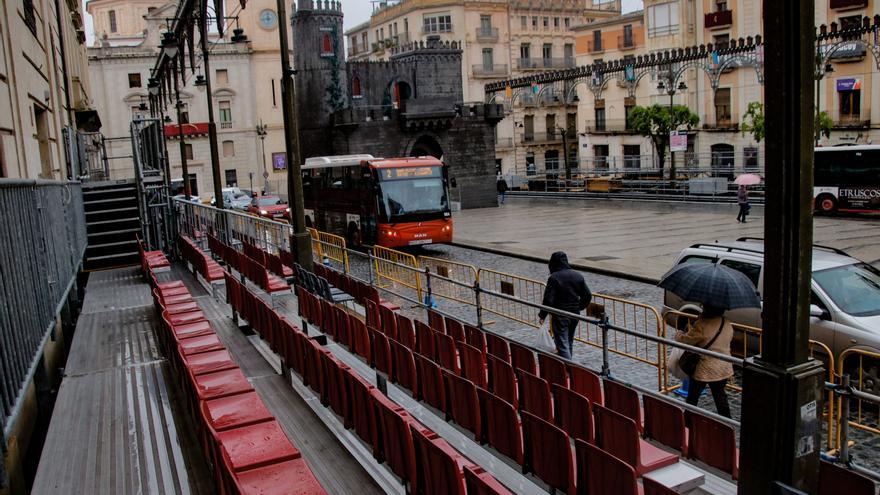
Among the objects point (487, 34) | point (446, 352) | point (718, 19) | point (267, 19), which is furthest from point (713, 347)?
point (487, 34)

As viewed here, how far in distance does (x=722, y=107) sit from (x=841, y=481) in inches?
2052

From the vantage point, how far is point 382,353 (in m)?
7.85

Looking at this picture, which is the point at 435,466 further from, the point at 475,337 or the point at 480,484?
the point at 475,337

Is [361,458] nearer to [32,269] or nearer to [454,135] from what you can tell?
[32,269]

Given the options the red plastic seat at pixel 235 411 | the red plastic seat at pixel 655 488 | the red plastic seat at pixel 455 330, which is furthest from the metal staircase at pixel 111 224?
the red plastic seat at pixel 655 488

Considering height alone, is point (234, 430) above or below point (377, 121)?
below

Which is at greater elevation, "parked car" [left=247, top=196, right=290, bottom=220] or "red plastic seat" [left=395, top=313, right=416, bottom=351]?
"parked car" [left=247, top=196, right=290, bottom=220]

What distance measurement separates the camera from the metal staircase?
56.9 feet

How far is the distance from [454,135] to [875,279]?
1507 inches

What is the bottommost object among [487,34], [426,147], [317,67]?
[426,147]

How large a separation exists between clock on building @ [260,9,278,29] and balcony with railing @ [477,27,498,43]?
22.1m

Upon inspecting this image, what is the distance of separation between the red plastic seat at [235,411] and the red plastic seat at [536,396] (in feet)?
7.64

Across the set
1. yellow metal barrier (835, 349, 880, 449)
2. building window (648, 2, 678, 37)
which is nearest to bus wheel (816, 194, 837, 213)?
yellow metal barrier (835, 349, 880, 449)

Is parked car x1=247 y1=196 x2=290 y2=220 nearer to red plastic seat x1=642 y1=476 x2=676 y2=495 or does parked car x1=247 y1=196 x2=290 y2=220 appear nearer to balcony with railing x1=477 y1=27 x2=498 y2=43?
red plastic seat x1=642 y1=476 x2=676 y2=495
